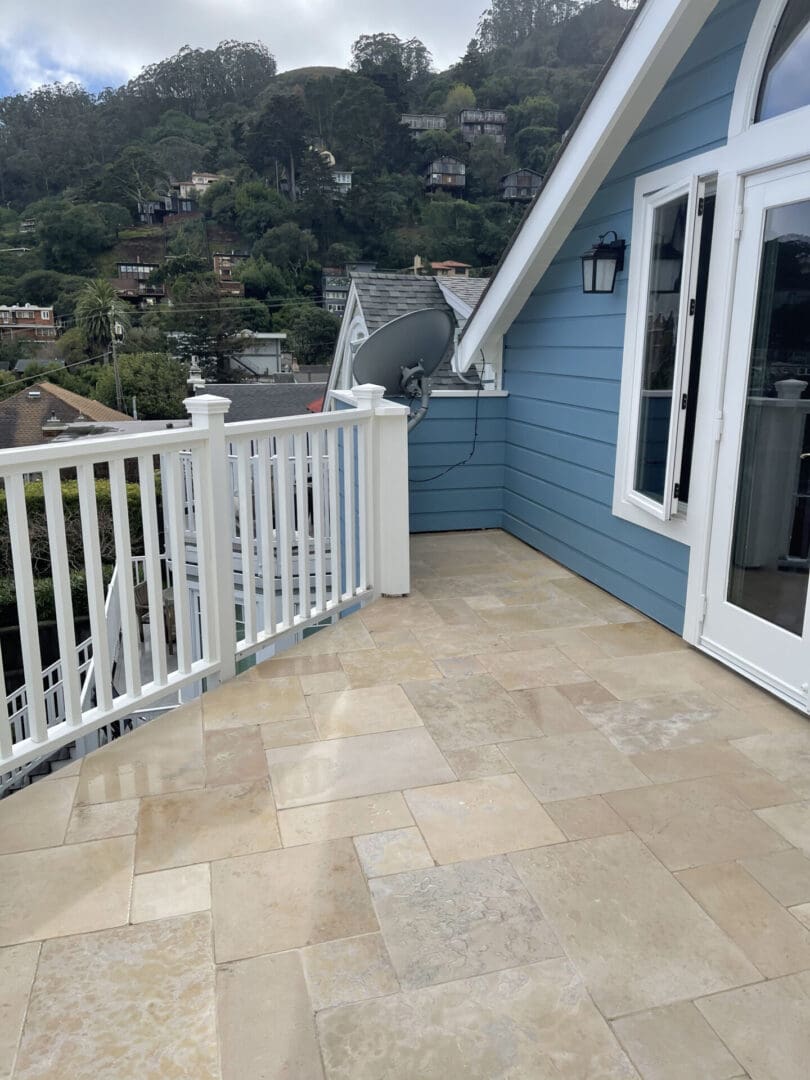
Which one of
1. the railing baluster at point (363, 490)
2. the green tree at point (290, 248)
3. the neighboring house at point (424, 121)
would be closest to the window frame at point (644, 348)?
the railing baluster at point (363, 490)

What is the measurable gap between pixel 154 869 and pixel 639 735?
156cm

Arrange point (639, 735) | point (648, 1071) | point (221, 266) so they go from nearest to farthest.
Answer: point (648, 1071) < point (639, 735) < point (221, 266)

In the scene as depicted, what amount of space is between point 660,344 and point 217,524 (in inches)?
82.5

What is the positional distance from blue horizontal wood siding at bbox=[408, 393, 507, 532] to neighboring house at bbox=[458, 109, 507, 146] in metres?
48.7

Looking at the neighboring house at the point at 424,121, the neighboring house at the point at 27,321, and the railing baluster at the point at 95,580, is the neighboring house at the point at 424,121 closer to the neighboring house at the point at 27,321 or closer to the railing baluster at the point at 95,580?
the neighboring house at the point at 27,321

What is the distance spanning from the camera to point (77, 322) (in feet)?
142

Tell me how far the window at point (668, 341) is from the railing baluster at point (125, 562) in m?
2.18

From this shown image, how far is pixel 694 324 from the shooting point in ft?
10.2

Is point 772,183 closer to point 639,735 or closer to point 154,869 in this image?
point 639,735

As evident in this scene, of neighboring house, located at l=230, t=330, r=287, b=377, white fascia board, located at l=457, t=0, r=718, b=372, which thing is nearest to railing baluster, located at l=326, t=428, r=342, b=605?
white fascia board, located at l=457, t=0, r=718, b=372

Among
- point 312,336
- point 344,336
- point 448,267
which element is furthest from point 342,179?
point 344,336

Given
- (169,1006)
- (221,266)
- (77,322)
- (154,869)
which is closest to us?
(169,1006)

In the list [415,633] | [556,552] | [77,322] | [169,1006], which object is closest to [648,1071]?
[169,1006]

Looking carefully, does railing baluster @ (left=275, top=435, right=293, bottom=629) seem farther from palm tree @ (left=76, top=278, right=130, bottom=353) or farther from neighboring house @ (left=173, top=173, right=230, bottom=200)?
neighboring house @ (left=173, top=173, right=230, bottom=200)
